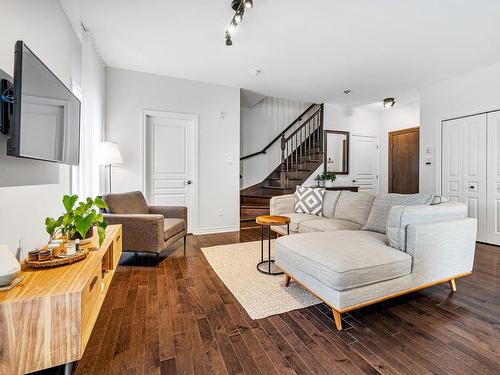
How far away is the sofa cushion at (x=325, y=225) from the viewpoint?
289 cm

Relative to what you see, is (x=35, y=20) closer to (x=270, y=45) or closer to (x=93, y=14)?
(x=93, y=14)

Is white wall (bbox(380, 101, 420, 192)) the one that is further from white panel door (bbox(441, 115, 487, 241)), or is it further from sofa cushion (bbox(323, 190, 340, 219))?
sofa cushion (bbox(323, 190, 340, 219))

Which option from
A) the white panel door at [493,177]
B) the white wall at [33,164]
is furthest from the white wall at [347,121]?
the white wall at [33,164]

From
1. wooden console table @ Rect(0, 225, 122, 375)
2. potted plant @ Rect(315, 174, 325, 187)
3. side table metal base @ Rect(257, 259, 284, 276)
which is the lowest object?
side table metal base @ Rect(257, 259, 284, 276)

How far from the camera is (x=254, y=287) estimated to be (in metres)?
2.22

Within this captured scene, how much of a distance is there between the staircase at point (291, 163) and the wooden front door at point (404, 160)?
6.31ft

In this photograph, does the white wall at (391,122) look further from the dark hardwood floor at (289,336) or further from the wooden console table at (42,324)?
the wooden console table at (42,324)

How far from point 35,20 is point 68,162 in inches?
41.7

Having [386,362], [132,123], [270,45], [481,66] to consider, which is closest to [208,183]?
[132,123]

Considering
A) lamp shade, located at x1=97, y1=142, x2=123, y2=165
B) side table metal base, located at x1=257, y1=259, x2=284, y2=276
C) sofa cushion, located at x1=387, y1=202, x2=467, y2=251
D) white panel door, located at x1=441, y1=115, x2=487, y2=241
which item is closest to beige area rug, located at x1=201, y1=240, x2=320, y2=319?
side table metal base, located at x1=257, y1=259, x2=284, y2=276

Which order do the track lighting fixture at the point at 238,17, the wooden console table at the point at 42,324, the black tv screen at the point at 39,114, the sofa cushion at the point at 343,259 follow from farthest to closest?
the track lighting fixture at the point at 238,17 < the sofa cushion at the point at 343,259 < the black tv screen at the point at 39,114 < the wooden console table at the point at 42,324

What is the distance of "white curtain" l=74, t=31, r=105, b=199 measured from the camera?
2756 millimetres

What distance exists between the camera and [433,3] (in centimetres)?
227

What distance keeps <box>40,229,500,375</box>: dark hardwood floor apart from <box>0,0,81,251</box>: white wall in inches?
32.0
